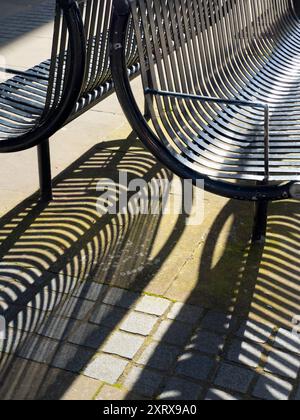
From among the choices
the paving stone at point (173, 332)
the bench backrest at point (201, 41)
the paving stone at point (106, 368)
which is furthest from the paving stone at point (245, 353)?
the bench backrest at point (201, 41)

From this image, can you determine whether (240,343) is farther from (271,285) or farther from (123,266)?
(123,266)

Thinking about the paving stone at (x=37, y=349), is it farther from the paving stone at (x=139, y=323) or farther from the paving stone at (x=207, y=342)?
the paving stone at (x=207, y=342)

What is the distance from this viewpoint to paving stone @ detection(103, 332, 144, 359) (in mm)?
3781

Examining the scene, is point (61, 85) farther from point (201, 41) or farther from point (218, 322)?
point (218, 322)

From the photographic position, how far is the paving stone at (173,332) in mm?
3865

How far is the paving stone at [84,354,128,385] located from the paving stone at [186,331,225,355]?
12.8 inches

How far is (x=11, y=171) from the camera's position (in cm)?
553

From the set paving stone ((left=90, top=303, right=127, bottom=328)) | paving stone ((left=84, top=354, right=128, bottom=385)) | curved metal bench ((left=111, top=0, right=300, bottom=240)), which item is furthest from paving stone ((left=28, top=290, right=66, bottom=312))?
curved metal bench ((left=111, top=0, right=300, bottom=240))

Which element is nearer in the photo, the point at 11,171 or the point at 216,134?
the point at 216,134

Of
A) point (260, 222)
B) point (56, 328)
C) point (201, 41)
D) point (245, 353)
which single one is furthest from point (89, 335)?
point (201, 41)

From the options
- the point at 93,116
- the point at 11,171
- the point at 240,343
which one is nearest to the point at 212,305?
the point at 240,343
